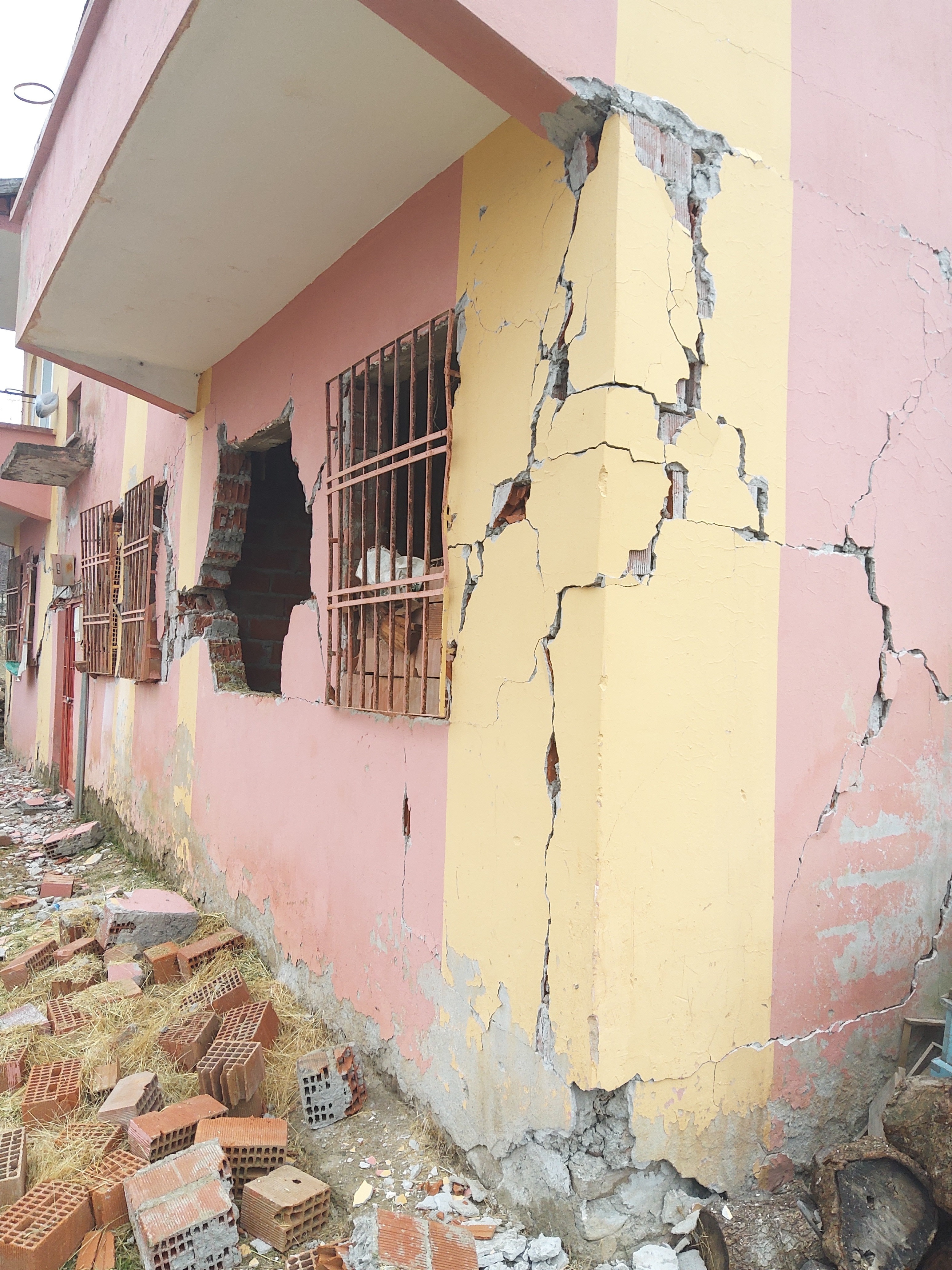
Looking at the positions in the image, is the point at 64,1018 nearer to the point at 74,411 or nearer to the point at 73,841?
the point at 73,841

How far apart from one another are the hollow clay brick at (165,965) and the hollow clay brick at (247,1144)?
1567 millimetres

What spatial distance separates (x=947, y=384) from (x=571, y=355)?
1.55 metres

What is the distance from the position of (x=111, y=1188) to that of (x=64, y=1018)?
1403 mm

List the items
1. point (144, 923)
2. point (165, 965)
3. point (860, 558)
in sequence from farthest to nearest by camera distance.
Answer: point (144, 923)
point (165, 965)
point (860, 558)

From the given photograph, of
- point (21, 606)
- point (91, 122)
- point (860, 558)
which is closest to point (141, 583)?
point (91, 122)

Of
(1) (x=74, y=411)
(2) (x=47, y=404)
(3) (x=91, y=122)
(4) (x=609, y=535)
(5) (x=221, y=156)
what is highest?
(2) (x=47, y=404)

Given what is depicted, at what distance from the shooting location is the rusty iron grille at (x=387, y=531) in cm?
300

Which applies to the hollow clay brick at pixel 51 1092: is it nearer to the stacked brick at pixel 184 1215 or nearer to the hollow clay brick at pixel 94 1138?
the hollow clay brick at pixel 94 1138

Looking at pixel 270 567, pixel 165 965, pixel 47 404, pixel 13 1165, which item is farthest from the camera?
pixel 47 404

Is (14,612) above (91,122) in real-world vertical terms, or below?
below

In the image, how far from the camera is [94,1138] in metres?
2.78

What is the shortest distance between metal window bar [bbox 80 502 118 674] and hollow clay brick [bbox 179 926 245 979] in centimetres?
333

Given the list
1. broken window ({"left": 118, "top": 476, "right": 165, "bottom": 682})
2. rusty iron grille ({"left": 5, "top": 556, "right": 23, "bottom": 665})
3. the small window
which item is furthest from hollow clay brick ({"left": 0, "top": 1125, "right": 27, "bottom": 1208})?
rusty iron grille ({"left": 5, "top": 556, "right": 23, "bottom": 665})

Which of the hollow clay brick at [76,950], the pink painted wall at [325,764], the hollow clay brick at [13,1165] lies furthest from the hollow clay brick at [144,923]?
the hollow clay brick at [13,1165]
